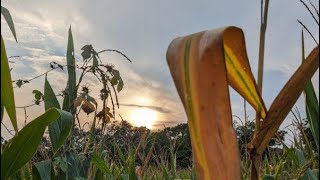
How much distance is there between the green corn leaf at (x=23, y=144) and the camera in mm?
1145

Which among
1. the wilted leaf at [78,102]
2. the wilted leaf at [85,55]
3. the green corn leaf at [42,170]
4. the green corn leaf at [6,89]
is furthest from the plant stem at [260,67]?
the wilted leaf at [85,55]

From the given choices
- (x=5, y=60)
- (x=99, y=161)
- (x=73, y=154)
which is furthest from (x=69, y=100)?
(x=5, y=60)

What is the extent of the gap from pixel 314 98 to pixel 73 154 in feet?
3.93

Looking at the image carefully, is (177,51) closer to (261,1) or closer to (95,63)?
(261,1)

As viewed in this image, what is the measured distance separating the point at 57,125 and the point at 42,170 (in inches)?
7.5

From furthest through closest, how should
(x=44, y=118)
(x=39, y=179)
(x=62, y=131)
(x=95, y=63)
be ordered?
(x=95, y=63) < (x=39, y=179) < (x=62, y=131) < (x=44, y=118)

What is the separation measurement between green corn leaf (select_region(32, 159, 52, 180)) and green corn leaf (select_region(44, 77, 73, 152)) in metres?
0.13

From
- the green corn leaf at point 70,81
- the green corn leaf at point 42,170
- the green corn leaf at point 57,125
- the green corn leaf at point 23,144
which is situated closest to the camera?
the green corn leaf at point 23,144

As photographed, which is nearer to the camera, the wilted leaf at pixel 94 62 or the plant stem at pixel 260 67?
the plant stem at pixel 260 67

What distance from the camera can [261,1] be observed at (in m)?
0.92

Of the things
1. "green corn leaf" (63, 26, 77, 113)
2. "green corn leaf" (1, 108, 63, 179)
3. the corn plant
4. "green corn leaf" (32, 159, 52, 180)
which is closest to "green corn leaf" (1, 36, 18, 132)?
"green corn leaf" (1, 108, 63, 179)

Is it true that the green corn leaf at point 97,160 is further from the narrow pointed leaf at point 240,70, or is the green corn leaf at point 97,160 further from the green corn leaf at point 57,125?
the narrow pointed leaf at point 240,70

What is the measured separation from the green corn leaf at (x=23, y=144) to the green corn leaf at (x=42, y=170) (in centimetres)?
52

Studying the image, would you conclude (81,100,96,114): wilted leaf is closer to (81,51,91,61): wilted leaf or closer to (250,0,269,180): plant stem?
(81,51,91,61): wilted leaf
